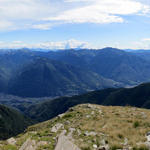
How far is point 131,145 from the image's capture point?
16.3 metres

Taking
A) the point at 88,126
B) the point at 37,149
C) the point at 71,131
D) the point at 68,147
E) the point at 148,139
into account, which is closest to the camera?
the point at 68,147

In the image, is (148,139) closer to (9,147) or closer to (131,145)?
(131,145)

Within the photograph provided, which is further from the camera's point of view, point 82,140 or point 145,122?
point 145,122

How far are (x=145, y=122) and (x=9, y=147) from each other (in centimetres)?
1731

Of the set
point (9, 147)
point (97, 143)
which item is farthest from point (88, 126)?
point (9, 147)

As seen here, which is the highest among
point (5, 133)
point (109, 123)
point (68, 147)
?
point (68, 147)

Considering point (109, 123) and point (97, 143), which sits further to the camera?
point (109, 123)

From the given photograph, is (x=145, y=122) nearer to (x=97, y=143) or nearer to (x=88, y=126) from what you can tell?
(x=88, y=126)

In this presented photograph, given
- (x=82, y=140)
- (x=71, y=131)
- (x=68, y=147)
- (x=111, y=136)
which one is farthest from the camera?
(x=71, y=131)

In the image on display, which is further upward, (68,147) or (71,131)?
(68,147)

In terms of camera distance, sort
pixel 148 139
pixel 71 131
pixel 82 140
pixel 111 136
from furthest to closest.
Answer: pixel 71 131 < pixel 111 136 < pixel 82 140 < pixel 148 139

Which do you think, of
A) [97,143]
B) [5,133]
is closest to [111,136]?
[97,143]

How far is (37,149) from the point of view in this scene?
53.2 feet

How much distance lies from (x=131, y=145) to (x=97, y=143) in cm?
318
